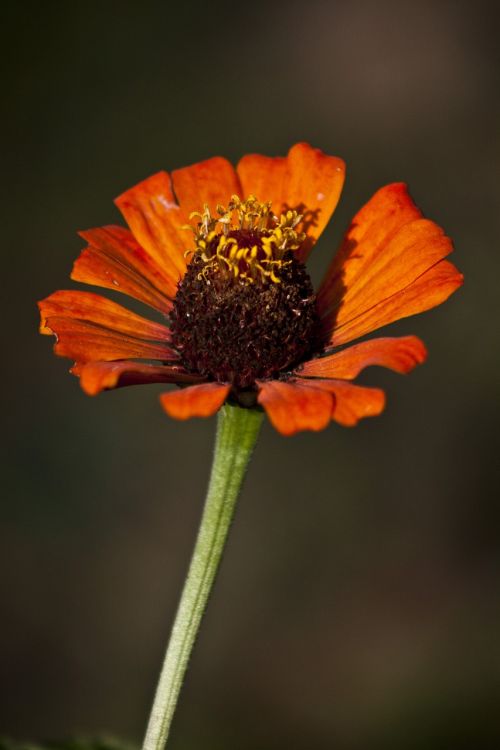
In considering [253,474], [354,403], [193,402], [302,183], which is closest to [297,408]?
[354,403]

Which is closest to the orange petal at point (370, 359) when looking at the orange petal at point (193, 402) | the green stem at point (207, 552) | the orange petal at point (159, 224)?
the green stem at point (207, 552)

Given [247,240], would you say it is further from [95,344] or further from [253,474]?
[253,474]

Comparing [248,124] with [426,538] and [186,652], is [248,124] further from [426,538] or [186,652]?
[186,652]

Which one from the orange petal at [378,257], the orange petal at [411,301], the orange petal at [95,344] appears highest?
the orange petal at [378,257]

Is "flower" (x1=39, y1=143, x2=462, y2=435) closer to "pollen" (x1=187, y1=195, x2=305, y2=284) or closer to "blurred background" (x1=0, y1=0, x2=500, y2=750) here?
"pollen" (x1=187, y1=195, x2=305, y2=284)

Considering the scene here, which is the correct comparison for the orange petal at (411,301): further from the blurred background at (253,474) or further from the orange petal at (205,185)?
the blurred background at (253,474)

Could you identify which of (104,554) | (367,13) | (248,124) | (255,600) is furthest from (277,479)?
(367,13)

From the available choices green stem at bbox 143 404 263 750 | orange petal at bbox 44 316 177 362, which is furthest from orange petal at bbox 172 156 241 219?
green stem at bbox 143 404 263 750
